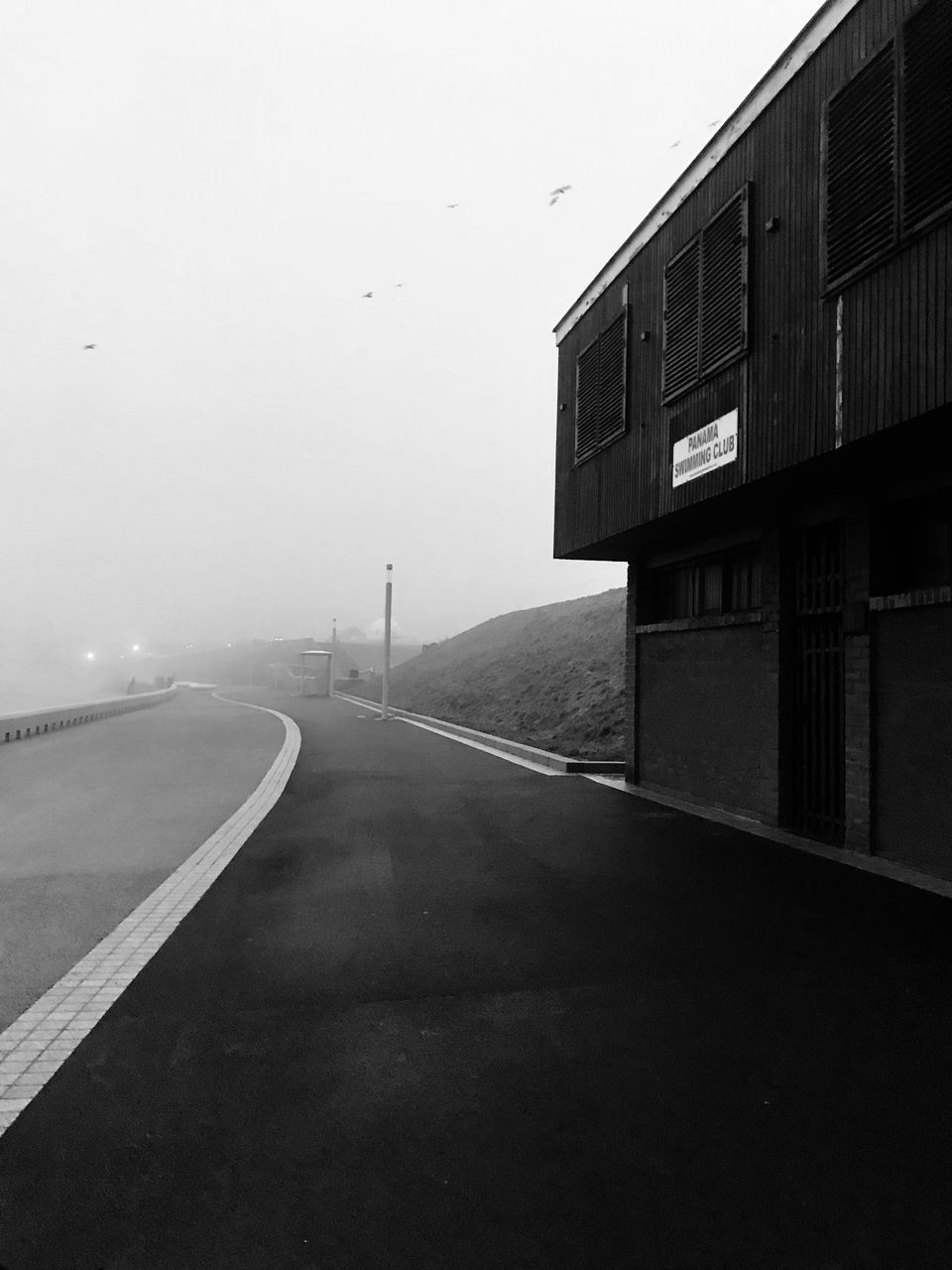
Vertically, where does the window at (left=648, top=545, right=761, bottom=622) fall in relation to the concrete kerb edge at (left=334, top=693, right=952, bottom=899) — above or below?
above

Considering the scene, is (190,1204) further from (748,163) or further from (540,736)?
(540,736)

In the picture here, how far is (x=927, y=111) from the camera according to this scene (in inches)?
261

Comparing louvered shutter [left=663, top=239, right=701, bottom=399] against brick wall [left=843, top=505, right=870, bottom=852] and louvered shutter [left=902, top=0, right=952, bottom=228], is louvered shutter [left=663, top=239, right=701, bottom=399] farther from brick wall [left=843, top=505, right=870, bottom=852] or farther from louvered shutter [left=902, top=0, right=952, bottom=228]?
louvered shutter [left=902, top=0, right=952, bottom=228]

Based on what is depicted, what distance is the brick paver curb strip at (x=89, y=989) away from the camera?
3455 mm

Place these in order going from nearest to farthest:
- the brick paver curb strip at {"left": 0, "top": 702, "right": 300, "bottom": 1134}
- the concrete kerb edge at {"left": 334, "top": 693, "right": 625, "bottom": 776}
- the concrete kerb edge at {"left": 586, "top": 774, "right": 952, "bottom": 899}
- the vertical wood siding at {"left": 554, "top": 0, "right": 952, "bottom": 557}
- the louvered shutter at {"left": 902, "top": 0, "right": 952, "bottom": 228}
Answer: the brick paver curb strip at {"left": 0, "top": 702, "right": 300, "bottom": 1134} → the louvered shutter at {"left": 902, "top": 0, "right": 952, "bottom": 228} → the vertical wood siding at {"left": 554, "top": 0, "right": 952, "bottom": 557} → the concrete kerb edge at {"left": 586, "top": 774, "right": 952, "bottom": 899} → the concrete kerb edge at {"left": 334, "top": 693, "right": 625, "bottom": 776}

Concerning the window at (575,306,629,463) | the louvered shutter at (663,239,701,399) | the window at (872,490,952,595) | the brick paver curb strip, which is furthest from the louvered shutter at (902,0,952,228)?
the brick paver curb strip

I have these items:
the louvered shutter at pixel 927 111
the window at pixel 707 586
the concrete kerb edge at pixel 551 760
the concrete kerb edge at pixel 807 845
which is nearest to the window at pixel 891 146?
the louvered shutter at pixel 927 111

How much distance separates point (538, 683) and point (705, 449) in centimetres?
2712

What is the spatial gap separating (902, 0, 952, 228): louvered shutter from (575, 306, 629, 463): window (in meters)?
5.41

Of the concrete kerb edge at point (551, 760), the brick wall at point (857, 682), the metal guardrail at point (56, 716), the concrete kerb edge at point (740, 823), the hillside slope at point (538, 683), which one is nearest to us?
the concrete kerb edge at point (740, 823)

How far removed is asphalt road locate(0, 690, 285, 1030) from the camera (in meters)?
5.24

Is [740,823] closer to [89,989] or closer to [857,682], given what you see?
[857,682]

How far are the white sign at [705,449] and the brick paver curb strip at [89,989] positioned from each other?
22.7 ft

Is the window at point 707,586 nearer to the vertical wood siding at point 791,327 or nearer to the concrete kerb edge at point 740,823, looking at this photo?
the vertical wood siding at point 791,327
